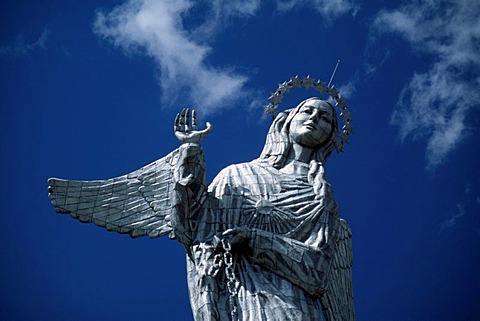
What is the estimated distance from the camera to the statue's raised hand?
655 inches

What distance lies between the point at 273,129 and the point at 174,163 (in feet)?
5.97

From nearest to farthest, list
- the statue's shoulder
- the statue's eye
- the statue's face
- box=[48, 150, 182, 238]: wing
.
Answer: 1. box=[48, 150, 182, 238]: wing
2. the statue's shoulder
3. the statue's face
4. the statue's eye

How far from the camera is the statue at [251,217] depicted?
1620 centimetres

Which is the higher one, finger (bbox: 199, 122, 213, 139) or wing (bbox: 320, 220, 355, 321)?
finger (bbox: 199, 122, 213, 139)

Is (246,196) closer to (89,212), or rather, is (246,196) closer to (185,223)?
(185,223)

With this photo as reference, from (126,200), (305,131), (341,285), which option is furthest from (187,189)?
(341,285)

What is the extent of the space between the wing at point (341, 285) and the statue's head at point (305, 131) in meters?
1.27

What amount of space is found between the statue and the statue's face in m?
0.02

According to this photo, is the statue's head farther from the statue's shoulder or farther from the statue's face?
the statue's shoulder

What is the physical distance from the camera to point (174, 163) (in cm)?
1753

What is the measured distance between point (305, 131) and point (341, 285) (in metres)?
2.41

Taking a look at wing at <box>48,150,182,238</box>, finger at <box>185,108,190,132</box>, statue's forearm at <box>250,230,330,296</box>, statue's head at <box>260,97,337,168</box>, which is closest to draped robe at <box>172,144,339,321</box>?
statue's forearm at <box>250,230,330,296</box>

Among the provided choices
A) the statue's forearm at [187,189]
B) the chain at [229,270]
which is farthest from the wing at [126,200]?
the chain at [229,270]

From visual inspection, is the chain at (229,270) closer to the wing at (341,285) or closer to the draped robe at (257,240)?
the draped robe at (257,240)
